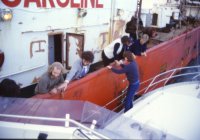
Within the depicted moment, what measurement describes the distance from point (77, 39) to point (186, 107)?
10.9 ft

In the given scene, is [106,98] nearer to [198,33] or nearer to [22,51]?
[22,51]

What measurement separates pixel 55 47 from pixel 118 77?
223 cm

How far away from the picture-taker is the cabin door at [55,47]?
717 cm

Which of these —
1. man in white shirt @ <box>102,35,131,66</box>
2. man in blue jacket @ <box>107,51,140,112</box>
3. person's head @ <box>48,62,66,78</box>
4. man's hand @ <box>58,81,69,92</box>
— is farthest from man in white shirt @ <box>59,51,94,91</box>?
man in white shirt @ <box>102,35,131,66</box>

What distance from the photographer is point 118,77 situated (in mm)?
6023

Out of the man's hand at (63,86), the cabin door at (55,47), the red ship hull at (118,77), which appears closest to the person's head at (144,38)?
the red ship hull at (118,77)

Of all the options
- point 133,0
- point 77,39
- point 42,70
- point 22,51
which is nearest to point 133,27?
point 133,0

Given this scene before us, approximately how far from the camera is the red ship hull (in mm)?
4805

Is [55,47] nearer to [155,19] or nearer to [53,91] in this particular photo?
[53,91]

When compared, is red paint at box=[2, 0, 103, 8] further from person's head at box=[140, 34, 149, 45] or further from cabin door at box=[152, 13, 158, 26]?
cabin door at box=[152, 13, 158, 26]

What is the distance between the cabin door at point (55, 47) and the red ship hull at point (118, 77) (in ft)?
6.71

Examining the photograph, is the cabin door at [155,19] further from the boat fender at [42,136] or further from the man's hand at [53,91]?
the boat fender at [42,136]

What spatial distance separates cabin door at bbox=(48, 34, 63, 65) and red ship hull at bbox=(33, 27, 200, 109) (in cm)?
204

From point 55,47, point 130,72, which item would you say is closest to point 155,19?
point 55,47
